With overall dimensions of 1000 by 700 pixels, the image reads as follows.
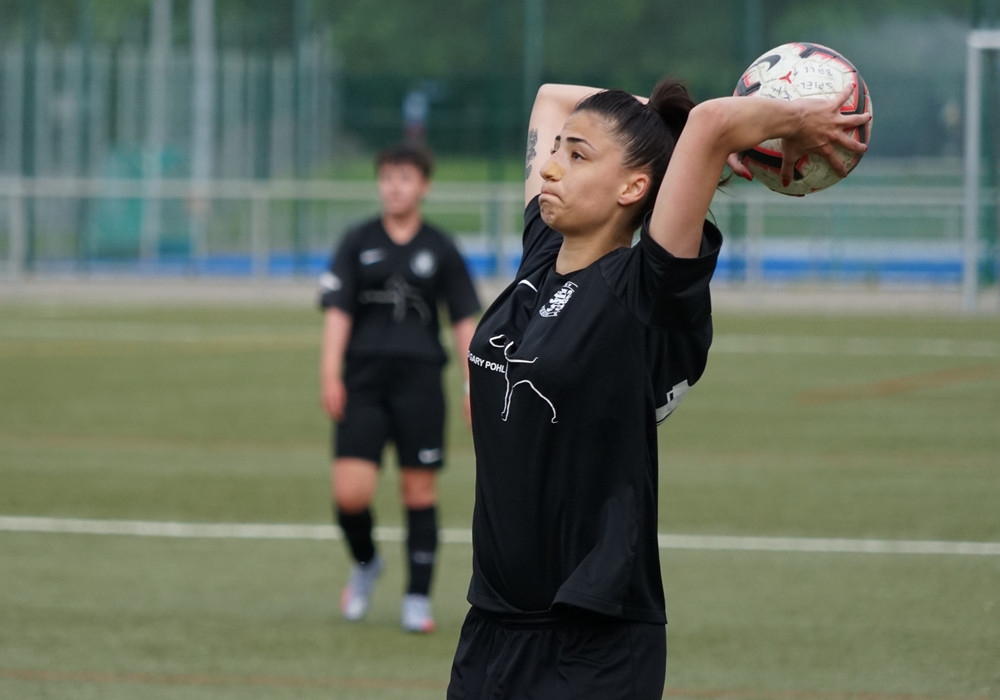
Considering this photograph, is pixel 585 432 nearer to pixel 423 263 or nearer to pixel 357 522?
pixel 357 522

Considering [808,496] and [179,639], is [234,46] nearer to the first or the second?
[808,496]

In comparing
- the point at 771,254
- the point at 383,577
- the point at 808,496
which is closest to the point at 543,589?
the point at 383,577

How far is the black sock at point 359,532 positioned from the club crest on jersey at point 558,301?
3.36 metres

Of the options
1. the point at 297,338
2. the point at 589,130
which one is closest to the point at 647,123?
the point at 589,130

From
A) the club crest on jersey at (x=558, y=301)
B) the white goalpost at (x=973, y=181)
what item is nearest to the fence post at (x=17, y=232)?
the white goalpost at (x=973, y=181)

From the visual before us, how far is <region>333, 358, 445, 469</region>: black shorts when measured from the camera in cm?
632

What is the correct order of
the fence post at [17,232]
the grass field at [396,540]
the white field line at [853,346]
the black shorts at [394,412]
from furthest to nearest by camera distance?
the fence post at [17,232], the white field line at [853,346], the black shorts at [394,412], the grass field at [396,540]

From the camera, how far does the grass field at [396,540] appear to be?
18.8 ft

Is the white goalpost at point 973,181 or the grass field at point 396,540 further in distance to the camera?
the white goalpost at point 973,181

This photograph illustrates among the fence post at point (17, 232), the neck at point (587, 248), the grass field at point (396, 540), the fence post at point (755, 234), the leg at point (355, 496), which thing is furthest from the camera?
the fence post at point (17, 232)

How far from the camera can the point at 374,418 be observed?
6336 millimetres

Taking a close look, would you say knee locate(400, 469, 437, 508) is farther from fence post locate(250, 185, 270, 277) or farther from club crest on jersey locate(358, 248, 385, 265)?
fence post locate(250, 185, 270, 277)

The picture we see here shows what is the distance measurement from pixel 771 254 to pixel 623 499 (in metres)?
20.6

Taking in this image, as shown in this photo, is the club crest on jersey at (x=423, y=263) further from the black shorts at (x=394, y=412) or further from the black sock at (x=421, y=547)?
the black sock at (x=421, y=547)
